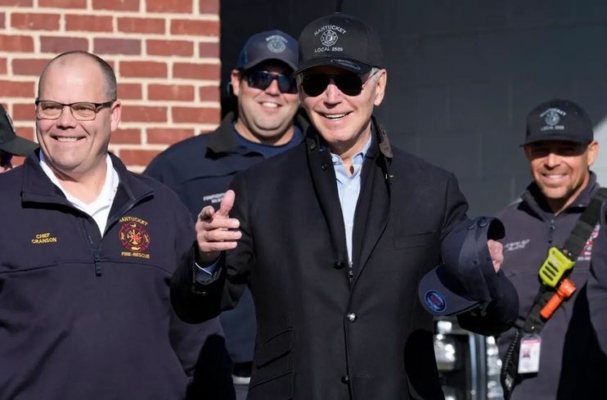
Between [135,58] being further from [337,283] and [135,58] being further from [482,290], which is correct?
[482,290]

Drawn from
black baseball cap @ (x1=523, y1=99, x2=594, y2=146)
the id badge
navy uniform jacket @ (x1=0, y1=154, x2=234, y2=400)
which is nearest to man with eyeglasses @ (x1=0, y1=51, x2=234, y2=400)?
navy uniform jacket @ (x1=0, y1=154, x2=234, y2=400)

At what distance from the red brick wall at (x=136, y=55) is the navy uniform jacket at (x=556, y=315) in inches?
60.2

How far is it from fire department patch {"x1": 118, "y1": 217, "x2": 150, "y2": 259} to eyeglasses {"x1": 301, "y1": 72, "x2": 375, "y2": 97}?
923 millimetres

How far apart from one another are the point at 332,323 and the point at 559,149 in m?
2.78

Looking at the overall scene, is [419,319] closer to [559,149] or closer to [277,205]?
[277,205]

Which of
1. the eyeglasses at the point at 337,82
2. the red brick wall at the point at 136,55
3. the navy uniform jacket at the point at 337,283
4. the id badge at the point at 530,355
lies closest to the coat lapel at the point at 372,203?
the navy uniform jacket at the point at 337,283

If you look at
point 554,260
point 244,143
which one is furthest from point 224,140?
point 554,260

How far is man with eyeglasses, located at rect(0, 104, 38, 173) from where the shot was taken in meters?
5.52

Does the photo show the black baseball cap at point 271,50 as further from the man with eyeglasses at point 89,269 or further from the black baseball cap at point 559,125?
the man with eyeglasses at point 89,269

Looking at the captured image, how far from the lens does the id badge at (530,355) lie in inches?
241

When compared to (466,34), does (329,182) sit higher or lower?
lower

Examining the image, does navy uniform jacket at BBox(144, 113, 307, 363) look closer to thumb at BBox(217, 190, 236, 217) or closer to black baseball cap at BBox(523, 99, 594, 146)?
black baseball cap at BBox(523, 99, 594, 146)

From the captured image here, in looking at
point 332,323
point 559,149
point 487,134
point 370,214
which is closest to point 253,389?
point 332,323

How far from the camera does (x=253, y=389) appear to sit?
4109mm
